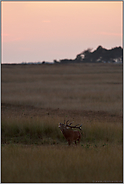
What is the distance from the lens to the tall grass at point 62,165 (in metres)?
6.06

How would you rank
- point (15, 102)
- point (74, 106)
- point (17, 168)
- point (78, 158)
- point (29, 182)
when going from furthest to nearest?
1. point (15, 102)
2. point (74, 106)
3. point (78, 158)
4. point (17, 168)
5. point (29, 182)

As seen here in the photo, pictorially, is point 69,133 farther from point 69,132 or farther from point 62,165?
point 62,165

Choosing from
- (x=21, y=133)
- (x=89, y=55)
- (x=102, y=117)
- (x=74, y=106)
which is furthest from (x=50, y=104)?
(x=89, y=55)

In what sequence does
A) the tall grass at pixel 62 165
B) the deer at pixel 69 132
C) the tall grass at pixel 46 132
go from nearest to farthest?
the tall grass at pixel 62 165, the deer at pixel 69 132, the tall grass at pixel 46 132

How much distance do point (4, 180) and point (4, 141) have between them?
4.68 metres

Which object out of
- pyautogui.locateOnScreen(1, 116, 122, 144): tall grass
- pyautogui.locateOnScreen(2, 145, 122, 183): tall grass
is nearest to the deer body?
pyautogui.locateOnScreen(2, 145, 122, 183): tall grass

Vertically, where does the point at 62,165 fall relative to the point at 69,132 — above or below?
below

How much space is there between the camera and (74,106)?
18.4 metres

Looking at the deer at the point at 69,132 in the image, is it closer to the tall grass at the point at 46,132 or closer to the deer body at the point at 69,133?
the deer body at the point at 69,133

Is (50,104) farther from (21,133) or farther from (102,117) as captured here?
(21,133)

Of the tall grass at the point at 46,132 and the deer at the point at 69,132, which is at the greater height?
the deer at the point at 69,132

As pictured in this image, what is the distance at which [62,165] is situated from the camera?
21.8 ft

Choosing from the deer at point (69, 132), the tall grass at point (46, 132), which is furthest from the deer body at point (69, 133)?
the tall grass at point (46, 132)

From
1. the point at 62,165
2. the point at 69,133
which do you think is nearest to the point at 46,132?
the point at 69,133
